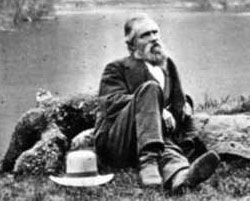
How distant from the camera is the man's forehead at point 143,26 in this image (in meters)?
8.10

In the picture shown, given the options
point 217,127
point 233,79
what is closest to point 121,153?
point 217,127

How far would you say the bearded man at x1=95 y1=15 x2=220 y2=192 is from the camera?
25.2 ft

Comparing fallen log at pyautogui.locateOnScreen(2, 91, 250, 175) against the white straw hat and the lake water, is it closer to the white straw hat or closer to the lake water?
the white straw hat

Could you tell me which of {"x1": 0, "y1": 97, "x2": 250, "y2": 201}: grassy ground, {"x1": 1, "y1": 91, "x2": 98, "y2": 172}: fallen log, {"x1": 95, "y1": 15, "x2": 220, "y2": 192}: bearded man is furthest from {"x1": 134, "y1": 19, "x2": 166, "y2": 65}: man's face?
{"x1": 1, "y1": 91, "x2": 98, "y2": 172}: fallen log

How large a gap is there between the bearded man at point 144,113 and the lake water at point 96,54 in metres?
3.23

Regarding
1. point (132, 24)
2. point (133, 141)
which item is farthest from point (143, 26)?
point (133, 141)

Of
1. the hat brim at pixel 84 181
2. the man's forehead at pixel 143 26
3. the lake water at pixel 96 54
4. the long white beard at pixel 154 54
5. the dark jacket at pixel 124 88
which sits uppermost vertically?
the man's forehead at pixel 143 26

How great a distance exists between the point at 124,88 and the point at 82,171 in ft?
2.84

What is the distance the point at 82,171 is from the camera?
7598 mm

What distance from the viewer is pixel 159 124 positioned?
301 inches

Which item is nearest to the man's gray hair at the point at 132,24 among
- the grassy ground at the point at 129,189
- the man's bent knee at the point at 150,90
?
the man's bent knee at the point at 150,90

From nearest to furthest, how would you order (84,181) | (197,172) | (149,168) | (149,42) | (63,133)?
1. (197,172)
2. (84,181)
3. (149,168)
4. (149,42)
5. (63,133)

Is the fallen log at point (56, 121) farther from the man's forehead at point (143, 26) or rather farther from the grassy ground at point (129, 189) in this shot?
the man's forehead at point (143, 26)

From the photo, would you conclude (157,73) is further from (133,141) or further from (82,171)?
(82,171)
